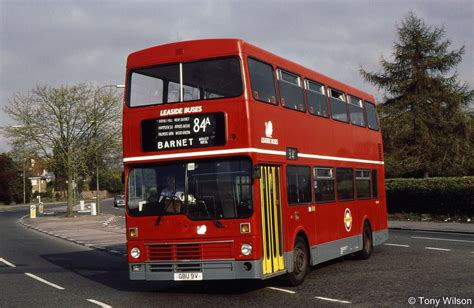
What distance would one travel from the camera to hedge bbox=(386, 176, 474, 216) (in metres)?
27.8

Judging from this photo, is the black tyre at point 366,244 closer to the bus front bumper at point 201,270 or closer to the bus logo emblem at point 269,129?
the bus logo emblem at point 269,129

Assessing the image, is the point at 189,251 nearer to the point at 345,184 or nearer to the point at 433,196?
the point at 345,184

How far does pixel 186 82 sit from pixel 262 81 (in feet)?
4.50

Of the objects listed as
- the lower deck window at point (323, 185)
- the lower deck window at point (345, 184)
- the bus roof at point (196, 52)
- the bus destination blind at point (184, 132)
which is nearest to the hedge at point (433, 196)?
the lower deck window at point (345, 184)

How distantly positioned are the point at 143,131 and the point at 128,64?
144cm

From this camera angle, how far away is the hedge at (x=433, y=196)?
27.8 m

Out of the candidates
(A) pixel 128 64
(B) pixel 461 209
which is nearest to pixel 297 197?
(A) pixel 128 64

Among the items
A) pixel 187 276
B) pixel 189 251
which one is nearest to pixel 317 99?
pixel 189 251

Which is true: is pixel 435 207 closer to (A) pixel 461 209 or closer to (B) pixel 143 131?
(A) pixel 461 209

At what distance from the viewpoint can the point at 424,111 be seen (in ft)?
132

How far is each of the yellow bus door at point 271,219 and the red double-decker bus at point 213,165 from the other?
17 mm

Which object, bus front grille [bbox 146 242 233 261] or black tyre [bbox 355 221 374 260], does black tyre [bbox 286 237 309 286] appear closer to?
bus front grille [bbox 146 242 233 261]

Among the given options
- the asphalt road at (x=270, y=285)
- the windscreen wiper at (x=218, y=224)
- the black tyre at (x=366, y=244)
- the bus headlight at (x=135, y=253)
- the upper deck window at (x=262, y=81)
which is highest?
the upper deck window at (x=262, y=81)

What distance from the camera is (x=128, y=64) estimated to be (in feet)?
36.0
